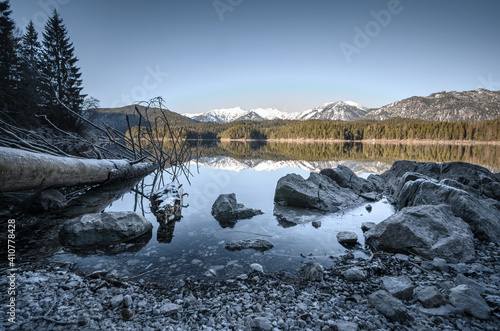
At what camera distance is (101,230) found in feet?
15.8

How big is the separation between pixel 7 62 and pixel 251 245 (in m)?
36.2

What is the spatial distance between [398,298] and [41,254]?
6.22 m

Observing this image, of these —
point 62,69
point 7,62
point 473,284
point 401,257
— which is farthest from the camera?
point 62,69

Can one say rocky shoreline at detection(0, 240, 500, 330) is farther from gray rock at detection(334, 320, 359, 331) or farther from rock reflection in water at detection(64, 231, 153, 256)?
rock reflection in water at detection(64, 231, 153, 256)

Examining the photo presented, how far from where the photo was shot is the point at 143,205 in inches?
317

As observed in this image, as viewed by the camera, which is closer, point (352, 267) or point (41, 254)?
point (352, 267)

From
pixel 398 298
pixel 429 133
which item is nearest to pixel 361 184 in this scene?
pixel 398 298

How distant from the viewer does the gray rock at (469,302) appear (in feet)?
7.82

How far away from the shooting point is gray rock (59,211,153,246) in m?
4.67

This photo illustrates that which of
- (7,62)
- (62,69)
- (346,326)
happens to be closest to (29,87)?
(7,62)

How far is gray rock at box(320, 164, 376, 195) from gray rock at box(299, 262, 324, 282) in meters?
7.92

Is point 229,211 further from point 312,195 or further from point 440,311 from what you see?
point 440,311

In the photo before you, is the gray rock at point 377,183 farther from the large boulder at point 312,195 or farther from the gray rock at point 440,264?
the gray rock at point 440,264

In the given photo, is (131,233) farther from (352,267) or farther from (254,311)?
(352,267)
